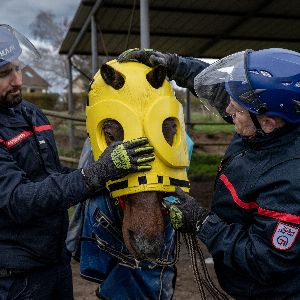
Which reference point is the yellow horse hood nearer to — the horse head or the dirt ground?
the horse head

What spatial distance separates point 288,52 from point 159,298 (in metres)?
1.43

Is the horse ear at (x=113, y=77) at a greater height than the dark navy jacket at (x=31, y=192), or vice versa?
the horse ear at (x=113, y=77)

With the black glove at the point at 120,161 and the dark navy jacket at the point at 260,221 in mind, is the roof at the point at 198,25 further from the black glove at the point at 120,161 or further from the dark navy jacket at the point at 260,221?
the dark navy jacket at the point at 260,221

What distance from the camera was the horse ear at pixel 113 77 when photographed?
198cm

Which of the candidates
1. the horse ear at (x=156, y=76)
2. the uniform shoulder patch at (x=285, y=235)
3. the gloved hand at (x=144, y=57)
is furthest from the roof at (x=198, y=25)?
the uniform shoulder patch at (x=285, y=235)

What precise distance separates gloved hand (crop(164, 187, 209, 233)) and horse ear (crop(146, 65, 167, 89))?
1.80 ft

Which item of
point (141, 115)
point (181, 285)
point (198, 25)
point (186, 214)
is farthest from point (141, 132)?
point (198, 25)

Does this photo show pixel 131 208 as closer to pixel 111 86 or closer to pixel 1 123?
pixel 111 86

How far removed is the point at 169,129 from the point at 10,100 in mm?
781

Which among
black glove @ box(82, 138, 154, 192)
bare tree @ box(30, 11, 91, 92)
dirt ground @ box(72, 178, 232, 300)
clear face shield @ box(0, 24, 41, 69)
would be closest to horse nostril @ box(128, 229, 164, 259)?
black glove @ box(82, 138, 154, 192)

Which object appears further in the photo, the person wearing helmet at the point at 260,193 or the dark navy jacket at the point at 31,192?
the dark navy jacket at the point at 31,192

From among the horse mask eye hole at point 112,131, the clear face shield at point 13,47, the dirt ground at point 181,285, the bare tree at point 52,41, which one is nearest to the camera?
the horse mask eye hole at point 112,131

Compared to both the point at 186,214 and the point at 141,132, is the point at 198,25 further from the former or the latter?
the point at 186,214

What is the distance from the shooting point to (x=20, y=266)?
2.10 m
